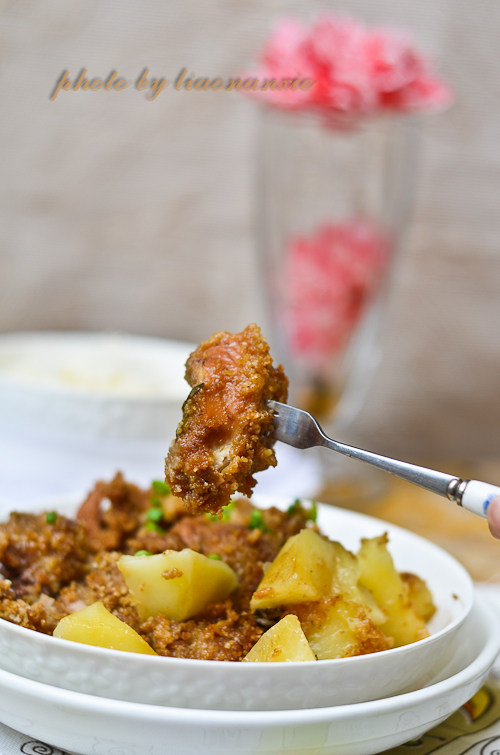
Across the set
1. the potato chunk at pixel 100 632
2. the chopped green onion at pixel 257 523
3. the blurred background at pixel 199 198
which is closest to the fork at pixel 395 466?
the chopped green onion at pixel 257 523

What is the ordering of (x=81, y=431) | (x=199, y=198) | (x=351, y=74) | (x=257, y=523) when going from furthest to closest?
(x=199, y=198) < (x=351, y=74) < (x=81, y=431) < (x=257, y=523)

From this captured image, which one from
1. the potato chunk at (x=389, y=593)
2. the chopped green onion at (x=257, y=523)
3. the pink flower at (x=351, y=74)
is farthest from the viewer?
the pink flower at (x=351, y=74)

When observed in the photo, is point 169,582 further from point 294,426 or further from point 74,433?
point 74,433

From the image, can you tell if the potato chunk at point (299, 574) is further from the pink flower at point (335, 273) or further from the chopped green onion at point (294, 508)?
the pink flower at point (335, 273)

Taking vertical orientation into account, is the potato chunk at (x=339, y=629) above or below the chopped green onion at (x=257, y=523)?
below

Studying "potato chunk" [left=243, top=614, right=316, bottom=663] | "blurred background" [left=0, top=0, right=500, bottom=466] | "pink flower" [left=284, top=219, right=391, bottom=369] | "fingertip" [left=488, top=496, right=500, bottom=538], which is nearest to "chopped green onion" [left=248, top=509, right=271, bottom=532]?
"potato chunk" [left=243, top=614, right=316, bottom=663]

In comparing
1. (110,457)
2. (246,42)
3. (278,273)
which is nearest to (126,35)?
(246,42)

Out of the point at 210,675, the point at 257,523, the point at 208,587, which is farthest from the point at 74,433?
the point at 210,675
